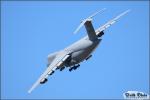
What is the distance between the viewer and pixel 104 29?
276ft

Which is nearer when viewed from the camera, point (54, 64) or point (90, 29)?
point (90, 29)

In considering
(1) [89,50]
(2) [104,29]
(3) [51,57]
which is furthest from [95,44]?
(3) [51,57]

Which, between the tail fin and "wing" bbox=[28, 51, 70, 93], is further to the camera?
the tail fin

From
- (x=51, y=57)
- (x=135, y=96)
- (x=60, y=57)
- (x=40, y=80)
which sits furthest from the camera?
(x=51, y=57)

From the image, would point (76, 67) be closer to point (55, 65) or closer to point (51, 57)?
point (55, 65)

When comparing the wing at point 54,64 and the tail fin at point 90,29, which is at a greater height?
the tail fin at point 90,29

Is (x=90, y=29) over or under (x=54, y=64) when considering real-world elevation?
over

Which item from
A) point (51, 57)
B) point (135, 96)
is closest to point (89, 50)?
point (51, 57)

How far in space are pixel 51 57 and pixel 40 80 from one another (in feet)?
39.8

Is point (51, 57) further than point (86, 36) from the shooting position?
Yes

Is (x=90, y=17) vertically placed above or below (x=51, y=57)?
above

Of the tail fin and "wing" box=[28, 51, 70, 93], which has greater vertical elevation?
the tail fin

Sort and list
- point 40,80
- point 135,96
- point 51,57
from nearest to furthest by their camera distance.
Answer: point 135,96, point 40,80, point 51,57

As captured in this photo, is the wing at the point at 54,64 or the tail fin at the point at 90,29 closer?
the wing at the point at 54,64
